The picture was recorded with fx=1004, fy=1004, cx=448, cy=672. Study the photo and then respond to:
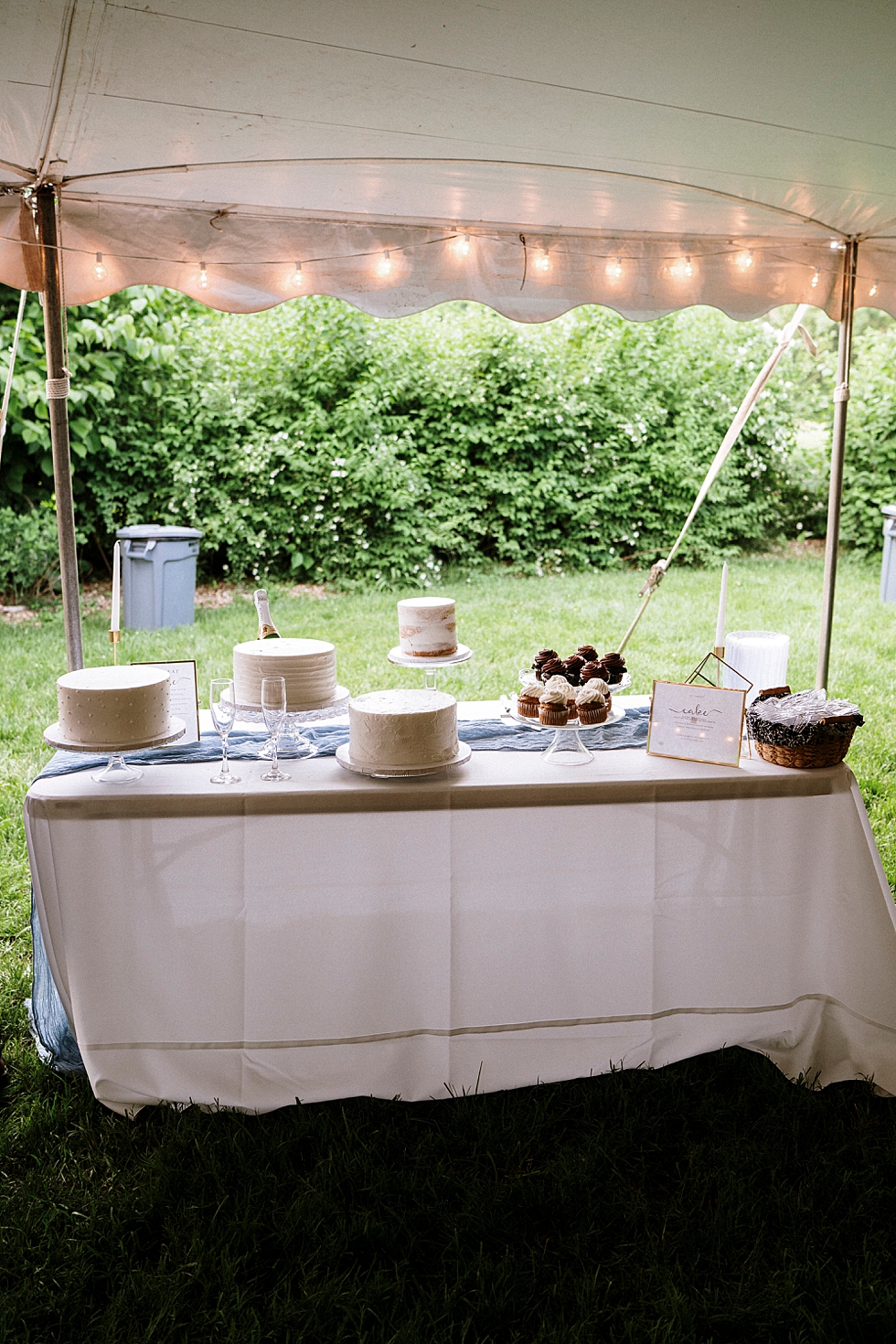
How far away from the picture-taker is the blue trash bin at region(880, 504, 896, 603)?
25.2ft

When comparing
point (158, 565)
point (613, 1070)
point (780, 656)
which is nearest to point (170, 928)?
point (613, 1070)

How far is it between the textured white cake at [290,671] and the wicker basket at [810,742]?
0.99 meters

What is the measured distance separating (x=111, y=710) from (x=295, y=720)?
40 centimetres

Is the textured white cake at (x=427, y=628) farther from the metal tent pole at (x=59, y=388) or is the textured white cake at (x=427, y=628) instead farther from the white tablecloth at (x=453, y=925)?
the metal tent pole at (x=59, y=388)

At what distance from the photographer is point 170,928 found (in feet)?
6.90

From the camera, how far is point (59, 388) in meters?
2.74

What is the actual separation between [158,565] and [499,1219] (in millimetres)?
5450

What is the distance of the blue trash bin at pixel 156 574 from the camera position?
6.61m

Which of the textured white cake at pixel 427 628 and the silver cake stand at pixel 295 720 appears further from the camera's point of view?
the textured white cake at pixel 427 628

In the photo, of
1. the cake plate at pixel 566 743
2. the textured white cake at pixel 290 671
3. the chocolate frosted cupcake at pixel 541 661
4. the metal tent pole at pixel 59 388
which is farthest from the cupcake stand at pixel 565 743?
the metal tent pole at pixel 59 388

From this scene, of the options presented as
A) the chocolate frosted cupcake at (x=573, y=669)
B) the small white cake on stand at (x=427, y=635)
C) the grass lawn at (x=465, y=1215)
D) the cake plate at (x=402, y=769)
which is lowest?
the grass lawn at (x=465, y=1215)

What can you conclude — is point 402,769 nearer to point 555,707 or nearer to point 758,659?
point 555,707

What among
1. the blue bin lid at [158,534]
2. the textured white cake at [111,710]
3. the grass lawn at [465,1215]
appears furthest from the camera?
the blue bin lid at [158,534]

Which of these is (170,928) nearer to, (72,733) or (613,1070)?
(72,733)
